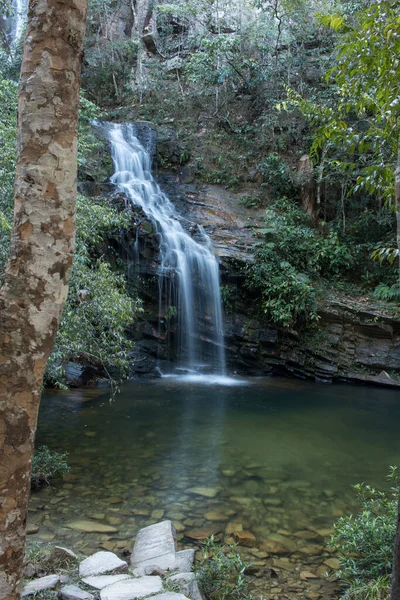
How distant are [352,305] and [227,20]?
639 inches

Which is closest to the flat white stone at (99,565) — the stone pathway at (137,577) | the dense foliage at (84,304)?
the stone pathway at (137,577)

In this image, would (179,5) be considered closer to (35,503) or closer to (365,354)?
(365,354)

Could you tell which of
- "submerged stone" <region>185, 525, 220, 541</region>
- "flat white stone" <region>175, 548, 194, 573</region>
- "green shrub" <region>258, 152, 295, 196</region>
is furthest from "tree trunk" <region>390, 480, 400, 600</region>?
"green shrub" <region>258, 152, 295, 196</region>

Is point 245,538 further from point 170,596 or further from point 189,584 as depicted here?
point 170,596

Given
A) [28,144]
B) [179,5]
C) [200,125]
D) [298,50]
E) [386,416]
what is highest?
[179,5]

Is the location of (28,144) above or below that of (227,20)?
below

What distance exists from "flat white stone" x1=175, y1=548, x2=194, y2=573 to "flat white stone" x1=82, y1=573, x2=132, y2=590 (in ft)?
1.35

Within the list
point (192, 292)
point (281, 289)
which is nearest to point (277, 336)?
point (281, 289)

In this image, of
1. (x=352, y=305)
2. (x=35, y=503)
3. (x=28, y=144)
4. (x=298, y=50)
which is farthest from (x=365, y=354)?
(x=298, y=50)

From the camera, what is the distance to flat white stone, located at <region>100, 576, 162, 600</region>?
273 cm

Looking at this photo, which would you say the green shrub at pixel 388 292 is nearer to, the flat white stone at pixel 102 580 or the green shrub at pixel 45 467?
the green shrub at pixel 45 467

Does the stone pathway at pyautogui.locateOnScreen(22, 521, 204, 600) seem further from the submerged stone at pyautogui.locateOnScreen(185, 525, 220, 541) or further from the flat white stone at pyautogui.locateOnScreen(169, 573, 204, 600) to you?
the submerged stone at pyautogui.locateOnScreen(185, 525, 220, 541)

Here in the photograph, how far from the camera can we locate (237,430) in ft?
25.0

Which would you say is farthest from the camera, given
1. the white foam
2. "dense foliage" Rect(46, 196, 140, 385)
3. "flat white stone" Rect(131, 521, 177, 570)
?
the white foam
